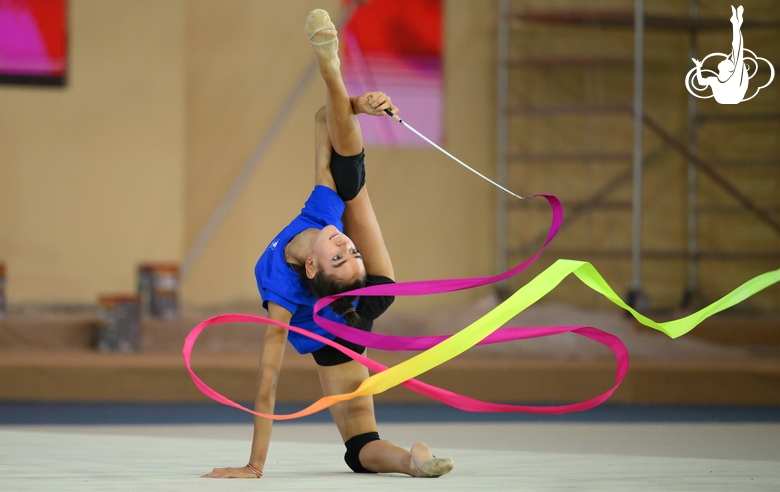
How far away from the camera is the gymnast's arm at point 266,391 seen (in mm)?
1964

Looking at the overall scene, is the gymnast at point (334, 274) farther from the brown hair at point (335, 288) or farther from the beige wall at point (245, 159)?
the beige wall at point (245, 159)

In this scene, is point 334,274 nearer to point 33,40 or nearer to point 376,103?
point 376,103

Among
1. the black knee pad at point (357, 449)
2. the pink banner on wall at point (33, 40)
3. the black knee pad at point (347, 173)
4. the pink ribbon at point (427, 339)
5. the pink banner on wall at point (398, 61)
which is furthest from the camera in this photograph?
the pink banner on wall at point (398, 61)

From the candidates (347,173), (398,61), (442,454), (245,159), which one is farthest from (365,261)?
(398,61)

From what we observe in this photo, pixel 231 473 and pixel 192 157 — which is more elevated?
pixel 192 157

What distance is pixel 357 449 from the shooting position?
2.17 meters

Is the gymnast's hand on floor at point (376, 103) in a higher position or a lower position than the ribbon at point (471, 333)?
higher

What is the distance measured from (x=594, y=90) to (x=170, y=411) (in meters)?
3.19

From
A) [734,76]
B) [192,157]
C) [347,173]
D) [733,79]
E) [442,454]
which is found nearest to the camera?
[347,173]

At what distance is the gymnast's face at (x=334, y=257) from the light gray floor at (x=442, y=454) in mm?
444

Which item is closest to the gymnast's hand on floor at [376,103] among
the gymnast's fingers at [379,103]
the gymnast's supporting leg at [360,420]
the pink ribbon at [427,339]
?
the gymnast's fingers at [379,103]

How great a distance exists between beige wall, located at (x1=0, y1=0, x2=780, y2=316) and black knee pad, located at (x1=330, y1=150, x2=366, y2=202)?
9.13ft

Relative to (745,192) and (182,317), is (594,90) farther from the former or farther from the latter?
(182,317)

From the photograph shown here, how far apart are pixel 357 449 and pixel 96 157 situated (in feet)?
10.4
